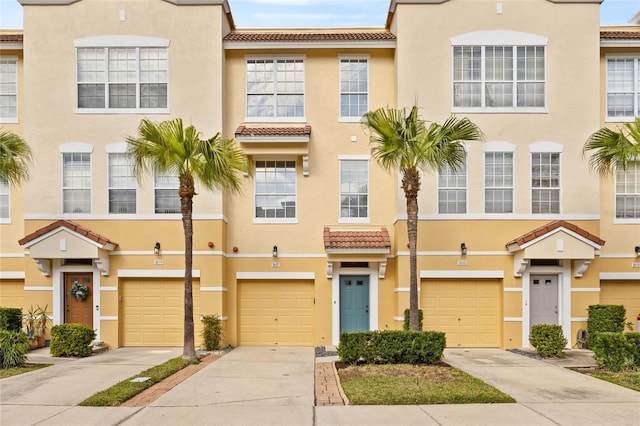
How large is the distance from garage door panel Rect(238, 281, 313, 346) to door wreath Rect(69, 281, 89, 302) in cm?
486

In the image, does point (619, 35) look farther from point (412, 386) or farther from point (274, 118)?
point (412, 386)

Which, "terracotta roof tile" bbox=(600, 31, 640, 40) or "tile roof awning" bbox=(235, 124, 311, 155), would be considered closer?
"tile roof awning" bbox=(235, 124, 311, 155)

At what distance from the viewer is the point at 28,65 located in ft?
60.2

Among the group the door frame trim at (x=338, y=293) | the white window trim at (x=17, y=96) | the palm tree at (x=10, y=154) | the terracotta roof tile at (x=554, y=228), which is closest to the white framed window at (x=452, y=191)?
the terracotta roof tile at (x=554, y=228)

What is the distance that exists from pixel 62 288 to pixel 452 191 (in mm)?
12792

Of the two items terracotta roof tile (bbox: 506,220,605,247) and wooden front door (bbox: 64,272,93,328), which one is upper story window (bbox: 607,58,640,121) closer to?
terracotta roof tile (bbox: 506,220,605,247)

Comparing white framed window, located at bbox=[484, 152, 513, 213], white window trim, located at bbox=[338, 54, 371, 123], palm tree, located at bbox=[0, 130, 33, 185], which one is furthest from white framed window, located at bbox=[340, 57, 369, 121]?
palm tree, located at bbox=[0, 130, 33, 185]

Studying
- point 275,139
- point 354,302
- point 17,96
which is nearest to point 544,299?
point 354,302

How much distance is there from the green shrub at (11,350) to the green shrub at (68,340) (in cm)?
169

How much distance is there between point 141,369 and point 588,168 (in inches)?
569

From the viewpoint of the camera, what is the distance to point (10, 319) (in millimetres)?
16875

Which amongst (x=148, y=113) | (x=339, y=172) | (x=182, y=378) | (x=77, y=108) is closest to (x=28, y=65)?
(x=77, y=108)

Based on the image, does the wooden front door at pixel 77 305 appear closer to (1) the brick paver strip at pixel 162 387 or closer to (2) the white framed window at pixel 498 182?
(1) the brick paver strip at pixel 162 387

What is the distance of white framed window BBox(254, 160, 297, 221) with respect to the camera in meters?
19.0
